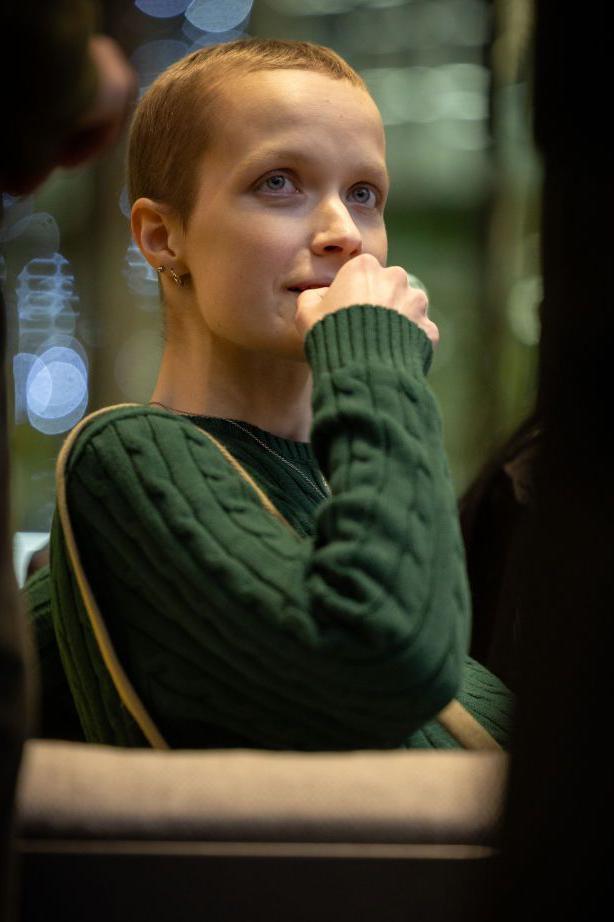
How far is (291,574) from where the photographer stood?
0.93 m

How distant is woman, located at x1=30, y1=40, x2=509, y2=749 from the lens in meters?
0.91

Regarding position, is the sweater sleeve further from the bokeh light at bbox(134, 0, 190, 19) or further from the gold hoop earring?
the bokeh light at bbox(134, 0, 190, 19)

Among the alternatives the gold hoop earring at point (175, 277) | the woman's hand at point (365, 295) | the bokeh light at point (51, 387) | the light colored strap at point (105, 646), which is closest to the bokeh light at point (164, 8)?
the bokeh light at point (51, 387)

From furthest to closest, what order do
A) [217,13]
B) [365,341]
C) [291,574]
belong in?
1. [217,13]
2. [365,341]
3. [291,574]

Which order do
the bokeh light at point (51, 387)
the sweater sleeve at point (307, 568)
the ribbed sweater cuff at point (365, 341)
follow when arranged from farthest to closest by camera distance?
1. the bokeh light at point (51, 387)
2. the ribbed sweater cuff at point (365, 341)
3. the sweater sleeve at point (307, 568)

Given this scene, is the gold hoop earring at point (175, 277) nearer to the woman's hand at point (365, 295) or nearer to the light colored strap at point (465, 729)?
the woman's hand at point (365, 295)

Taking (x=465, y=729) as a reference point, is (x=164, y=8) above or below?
above

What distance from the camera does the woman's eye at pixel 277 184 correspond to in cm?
122

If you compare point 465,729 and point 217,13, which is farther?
point 217,13

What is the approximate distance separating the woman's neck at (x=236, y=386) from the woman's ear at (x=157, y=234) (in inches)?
3.8

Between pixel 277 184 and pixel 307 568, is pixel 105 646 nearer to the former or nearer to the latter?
pixel 307 568

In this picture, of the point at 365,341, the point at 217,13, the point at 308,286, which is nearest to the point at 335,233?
the point at 308,286

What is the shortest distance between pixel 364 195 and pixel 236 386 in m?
0.25

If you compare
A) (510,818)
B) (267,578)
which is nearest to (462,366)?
(267,578)
